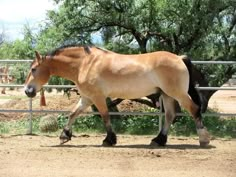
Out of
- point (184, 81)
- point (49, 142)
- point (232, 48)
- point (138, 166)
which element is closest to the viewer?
point (138, 166)

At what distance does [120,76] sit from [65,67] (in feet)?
3.17

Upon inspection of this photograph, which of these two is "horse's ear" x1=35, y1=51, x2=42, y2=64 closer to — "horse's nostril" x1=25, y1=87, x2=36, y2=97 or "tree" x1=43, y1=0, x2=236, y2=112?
"horse's nostril" x1=25, y1=87, x2=36, y2=97

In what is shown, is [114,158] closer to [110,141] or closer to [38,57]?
[110,141]

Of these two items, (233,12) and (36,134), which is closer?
(36,134)

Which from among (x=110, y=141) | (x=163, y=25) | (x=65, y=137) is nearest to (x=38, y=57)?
(x=65, y=137)

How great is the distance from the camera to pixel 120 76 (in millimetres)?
8484

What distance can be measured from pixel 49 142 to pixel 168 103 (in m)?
2.16

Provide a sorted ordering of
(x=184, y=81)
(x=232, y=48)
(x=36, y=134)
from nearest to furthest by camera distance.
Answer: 1. (x=184, y=81)
2. (x=36, y=134)
3. (x=232, y=48)

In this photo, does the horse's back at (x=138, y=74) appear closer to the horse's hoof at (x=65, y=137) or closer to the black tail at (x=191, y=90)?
the black tail at (x=191, y=90)

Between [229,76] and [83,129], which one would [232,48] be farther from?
[83,129]

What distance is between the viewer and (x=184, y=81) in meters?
8.32

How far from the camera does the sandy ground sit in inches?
246

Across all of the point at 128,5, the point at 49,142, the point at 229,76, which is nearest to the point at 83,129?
the point at 49,142

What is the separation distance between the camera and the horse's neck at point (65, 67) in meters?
8.69
